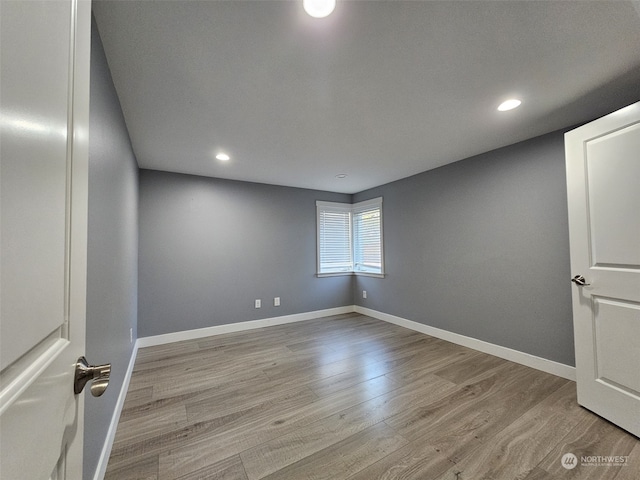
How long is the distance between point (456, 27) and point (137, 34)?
157cm

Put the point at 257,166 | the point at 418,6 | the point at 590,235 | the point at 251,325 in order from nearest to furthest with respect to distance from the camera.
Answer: the point at 418,6, the point at 590,235, the point at 257,166, the point at 251,325

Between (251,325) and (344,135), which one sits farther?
(251,325)

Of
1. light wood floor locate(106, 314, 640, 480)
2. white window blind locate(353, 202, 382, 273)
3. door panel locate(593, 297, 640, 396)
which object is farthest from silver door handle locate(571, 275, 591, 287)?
white window blind locate(353, 202, 382, 273)

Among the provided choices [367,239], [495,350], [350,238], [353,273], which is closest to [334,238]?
[350,238]

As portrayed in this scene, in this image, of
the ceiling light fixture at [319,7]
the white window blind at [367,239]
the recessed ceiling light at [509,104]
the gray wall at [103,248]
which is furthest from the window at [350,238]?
the ceiling light fixture at [319,7]

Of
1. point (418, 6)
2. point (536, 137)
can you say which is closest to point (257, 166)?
point (418, 6)

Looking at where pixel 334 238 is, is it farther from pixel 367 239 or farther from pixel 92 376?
pixel 92 376

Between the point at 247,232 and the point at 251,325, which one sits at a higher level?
the point at 247,232

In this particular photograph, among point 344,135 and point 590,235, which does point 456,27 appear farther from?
point 590,235

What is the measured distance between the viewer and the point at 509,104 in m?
1.88

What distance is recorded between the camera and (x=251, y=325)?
3732mm

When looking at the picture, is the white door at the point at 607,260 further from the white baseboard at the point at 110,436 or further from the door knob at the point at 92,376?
the white baseboard at the point at 110,436

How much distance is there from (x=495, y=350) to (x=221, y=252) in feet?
11.5

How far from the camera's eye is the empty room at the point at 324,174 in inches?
17.7
